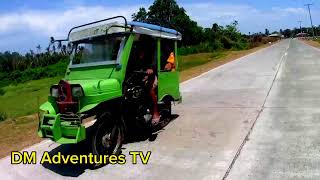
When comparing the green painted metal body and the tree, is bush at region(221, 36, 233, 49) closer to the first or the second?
the tree

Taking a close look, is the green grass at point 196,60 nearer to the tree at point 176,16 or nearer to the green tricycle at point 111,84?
the green tricycle at point 111,84

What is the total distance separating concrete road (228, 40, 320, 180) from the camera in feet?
22.4

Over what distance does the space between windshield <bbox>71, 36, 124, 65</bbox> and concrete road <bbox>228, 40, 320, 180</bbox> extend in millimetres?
2964

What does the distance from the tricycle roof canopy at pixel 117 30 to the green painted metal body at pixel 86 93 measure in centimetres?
17

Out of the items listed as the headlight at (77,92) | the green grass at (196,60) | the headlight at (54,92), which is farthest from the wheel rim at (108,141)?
the green grass at (196,60)

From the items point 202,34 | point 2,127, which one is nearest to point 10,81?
point 202,34

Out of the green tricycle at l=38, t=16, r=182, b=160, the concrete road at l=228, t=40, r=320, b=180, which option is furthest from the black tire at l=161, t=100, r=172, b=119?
the concrete road at l=228, t=40, r=320, b=180

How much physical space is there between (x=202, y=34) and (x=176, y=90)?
8682cm

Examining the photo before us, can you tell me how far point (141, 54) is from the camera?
29.2ft

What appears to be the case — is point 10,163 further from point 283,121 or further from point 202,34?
point 202,34

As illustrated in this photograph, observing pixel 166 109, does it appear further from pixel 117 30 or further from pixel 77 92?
pixel 77 92

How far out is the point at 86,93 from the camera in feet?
24.3

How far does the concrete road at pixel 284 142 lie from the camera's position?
6832 mm

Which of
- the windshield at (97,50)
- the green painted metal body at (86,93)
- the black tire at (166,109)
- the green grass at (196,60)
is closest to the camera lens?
the green painted metal body at (86,93)
